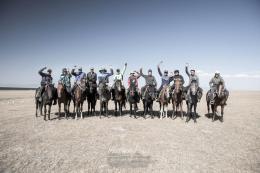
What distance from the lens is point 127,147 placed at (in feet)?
30.5

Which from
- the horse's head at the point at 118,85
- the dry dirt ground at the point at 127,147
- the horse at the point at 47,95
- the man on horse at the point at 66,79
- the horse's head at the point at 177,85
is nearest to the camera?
the dry dirt ground at the point at 127,147

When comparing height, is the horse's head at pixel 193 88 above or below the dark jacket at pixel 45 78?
below

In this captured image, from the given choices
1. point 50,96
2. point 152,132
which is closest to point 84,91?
point 50,96

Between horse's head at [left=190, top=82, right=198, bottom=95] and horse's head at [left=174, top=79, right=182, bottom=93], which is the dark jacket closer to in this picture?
horse's head at [left=174, top=79, right=182, bottom=93]

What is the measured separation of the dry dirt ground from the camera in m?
7.45

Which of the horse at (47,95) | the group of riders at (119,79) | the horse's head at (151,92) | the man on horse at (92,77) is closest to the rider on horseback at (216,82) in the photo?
the group of riders at (119,79)

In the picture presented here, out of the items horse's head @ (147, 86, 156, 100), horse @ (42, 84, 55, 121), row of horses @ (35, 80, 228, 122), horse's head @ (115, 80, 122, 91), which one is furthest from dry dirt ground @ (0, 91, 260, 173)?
horse's head @ (115, 80, 122, 91)

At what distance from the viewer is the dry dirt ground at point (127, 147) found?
7.45 m

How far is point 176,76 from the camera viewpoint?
15.7 m

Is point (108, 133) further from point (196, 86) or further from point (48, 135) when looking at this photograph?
point (196, 86)

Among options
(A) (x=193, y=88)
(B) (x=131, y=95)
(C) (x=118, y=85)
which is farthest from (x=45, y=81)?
(A) (x=193, y=88)

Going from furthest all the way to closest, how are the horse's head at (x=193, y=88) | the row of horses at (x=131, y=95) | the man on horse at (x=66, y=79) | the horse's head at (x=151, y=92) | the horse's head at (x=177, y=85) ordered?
the man on horse at (x=66, y=79), the horse's head at (x=151, y=92), the horse's head at (x=177, y=85), the row of horses at (x=131, y=95), the horse's head at (x=193, y=88)

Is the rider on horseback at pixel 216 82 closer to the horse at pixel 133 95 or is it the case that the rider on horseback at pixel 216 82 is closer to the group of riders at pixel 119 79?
the group of riders at pixel 119 79

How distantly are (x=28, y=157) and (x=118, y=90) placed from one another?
829 centimetres
